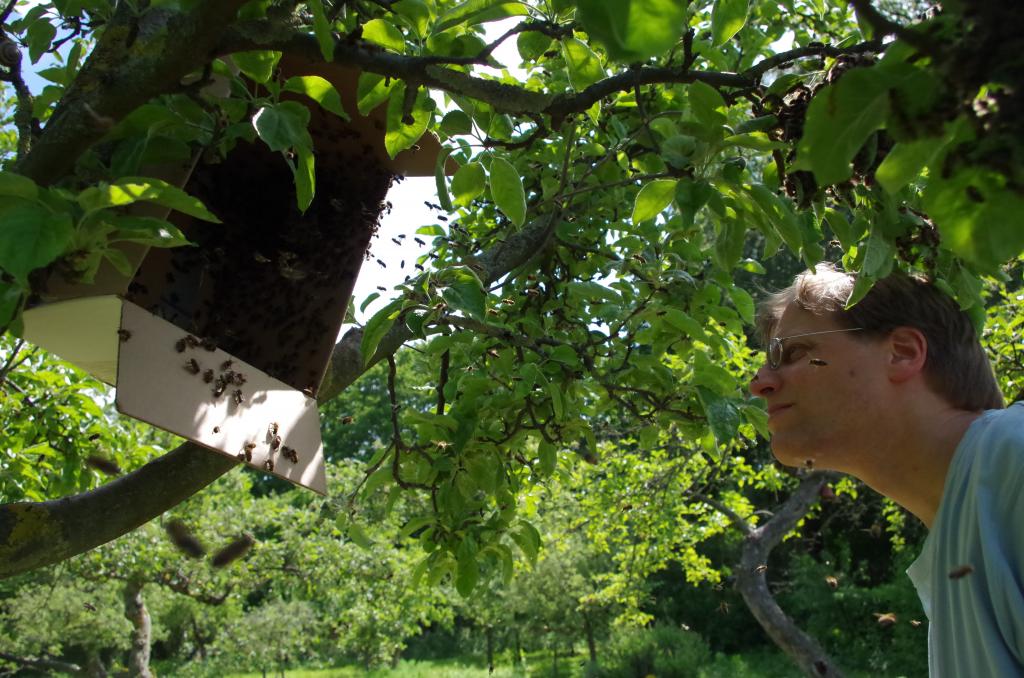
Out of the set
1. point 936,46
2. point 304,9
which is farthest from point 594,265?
point 936,46

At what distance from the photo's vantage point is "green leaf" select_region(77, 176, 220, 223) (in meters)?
1.05

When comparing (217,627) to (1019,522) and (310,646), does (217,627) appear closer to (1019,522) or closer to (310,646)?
(310,646)

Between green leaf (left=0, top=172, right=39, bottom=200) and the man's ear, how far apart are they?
5.24ft

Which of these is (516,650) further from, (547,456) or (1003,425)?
(1003,425)

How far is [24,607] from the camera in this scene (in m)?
16.3

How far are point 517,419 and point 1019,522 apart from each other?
1.40 meters

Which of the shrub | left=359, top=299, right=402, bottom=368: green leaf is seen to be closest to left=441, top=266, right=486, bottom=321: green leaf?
left=359, top=299, right=402, bottom=368: green leaf

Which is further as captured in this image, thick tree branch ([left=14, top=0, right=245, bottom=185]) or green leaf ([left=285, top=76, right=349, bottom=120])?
green leaf ([left=285, top=76, right=349, bottom=120])

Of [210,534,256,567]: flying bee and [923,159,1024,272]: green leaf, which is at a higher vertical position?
[923,159,1024,272]: green leaf

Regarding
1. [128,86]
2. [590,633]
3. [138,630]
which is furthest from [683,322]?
[590,633]

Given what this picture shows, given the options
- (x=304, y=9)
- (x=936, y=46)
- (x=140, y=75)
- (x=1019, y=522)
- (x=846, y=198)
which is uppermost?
(x=304, y=9)

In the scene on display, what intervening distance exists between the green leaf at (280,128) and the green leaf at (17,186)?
0.37 metres

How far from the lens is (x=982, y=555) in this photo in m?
1.34

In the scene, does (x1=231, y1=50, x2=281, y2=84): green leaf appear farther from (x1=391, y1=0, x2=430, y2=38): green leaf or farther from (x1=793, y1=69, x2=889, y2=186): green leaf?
(x1=793, y1=69, x2=889, y2=186): green leaf
